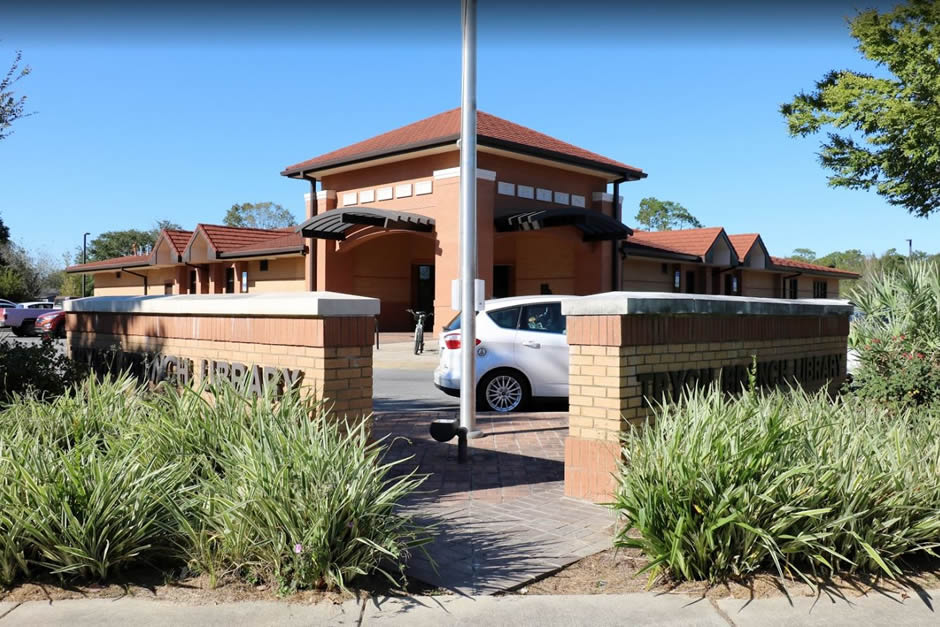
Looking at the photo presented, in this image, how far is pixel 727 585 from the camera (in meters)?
4.20

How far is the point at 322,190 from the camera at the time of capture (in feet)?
94.0

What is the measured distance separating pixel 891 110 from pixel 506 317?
11407 millimetres

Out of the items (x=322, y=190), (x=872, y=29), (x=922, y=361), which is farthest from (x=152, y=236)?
(x=922, y=361)

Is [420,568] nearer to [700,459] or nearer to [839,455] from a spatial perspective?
[700,459]

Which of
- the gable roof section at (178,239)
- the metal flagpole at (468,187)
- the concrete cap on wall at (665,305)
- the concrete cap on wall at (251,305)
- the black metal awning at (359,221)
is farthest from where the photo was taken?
the gable roof section at (178,239)

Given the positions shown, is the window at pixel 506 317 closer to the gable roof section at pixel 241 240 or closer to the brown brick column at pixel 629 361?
the brown brick column at pixel 629 361

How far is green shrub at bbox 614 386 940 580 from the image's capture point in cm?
420

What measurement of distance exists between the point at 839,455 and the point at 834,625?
1207mm

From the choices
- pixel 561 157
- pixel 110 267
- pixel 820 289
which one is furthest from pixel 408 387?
pixel 820 289

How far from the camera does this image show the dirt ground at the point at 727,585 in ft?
13.6

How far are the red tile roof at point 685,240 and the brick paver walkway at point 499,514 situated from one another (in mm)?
25322

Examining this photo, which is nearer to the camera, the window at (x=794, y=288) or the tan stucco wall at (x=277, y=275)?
the tan stucco wall at (x=277, y=275)

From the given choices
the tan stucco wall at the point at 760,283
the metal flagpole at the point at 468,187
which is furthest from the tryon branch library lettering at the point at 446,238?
the metal flagpole at the point at 468,187

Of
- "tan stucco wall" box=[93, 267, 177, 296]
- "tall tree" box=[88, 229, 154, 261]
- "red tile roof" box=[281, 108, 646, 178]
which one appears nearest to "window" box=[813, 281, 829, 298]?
"red tile roof" box=[281, 108, 646, 178]
